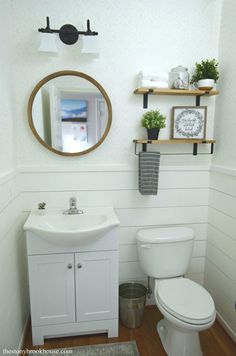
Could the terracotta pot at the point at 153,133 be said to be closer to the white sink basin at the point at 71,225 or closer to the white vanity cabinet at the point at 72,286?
the white sink basin at the point at 71,225

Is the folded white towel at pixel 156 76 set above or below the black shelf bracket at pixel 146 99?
above

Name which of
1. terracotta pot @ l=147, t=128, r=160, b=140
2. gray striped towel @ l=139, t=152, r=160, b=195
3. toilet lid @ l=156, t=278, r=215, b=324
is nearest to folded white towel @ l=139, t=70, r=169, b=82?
terracotta pot @ l=147, t=128, r=160, b=140

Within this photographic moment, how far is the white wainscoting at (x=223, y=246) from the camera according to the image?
177 centimetres

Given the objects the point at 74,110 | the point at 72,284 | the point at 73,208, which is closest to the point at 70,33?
the point at 74,110

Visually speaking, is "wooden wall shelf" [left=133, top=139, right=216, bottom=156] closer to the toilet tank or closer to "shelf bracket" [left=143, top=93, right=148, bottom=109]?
"shelf bracket" [left=143, top=93, right=148, bottom=109]

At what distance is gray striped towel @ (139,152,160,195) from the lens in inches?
72.4

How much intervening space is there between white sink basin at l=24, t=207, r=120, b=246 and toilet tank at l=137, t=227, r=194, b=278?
1.10 feet

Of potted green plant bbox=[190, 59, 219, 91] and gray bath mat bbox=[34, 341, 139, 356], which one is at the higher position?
potted green plant bbox=[190, 59, 219, 91]

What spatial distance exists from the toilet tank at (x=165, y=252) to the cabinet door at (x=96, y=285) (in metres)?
0.27

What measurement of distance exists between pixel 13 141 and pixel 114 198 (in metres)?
0.86

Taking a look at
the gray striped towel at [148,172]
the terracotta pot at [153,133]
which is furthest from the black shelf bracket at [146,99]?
the gray striped towel at [148,172]

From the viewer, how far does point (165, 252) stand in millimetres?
1824

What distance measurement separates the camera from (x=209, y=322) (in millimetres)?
1417

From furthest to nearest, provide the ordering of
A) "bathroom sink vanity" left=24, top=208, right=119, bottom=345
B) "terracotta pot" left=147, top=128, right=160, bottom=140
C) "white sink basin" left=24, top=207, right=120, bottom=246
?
"terracotta pot" left=147, top=128, right=160, bottom=140 < "bathroom sink vanity" left=24, top=208, right=119, bottom=345 < "white sink basin" left=24, top=207, right=120, bottom=246
